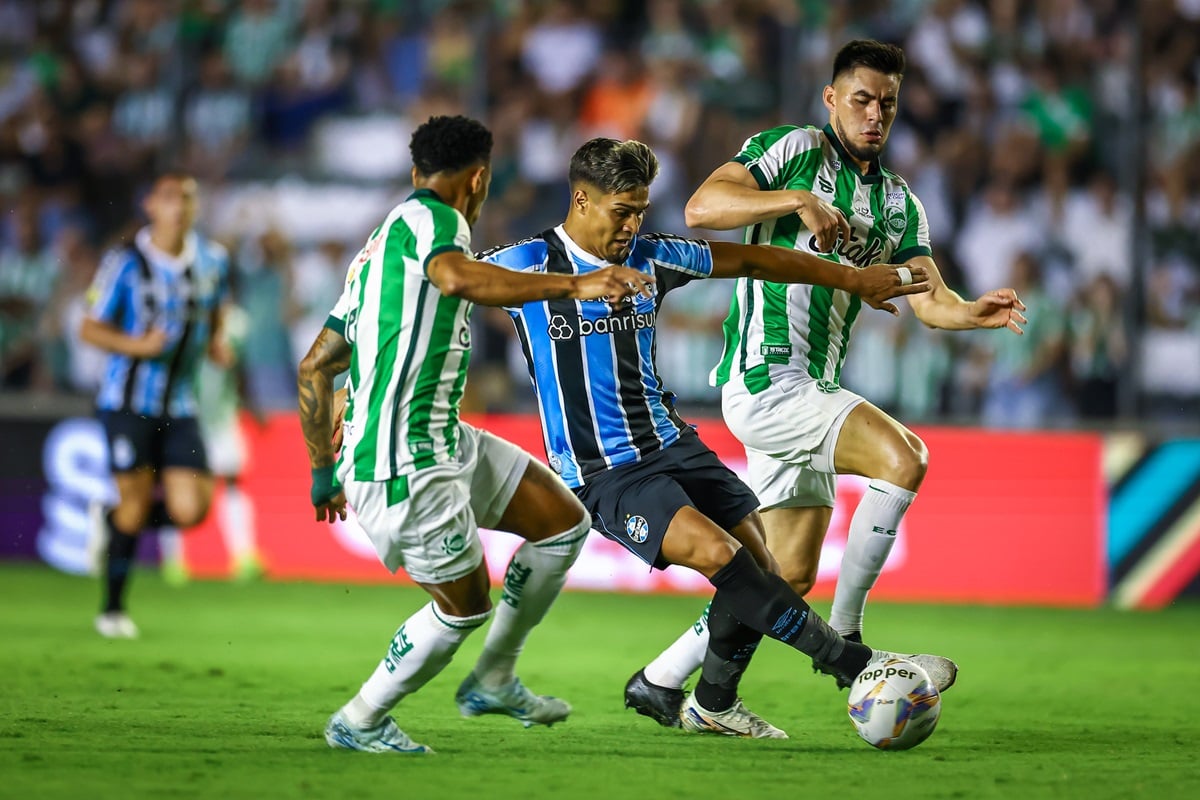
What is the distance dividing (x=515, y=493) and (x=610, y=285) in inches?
40.5

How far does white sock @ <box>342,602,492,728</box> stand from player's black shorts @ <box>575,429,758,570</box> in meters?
0.68

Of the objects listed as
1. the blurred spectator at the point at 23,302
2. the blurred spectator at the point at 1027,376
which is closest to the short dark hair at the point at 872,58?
the blurred spectator at the point at 1027,376

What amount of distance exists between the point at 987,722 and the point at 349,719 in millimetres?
2609

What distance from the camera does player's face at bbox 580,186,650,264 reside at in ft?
19.0

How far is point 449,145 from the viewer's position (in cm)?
545

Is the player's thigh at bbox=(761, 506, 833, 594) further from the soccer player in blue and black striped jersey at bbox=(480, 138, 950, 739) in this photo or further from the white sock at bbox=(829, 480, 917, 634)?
the soccer player in blue and black striped jersey at bbox=(480, 138, 950, 739)

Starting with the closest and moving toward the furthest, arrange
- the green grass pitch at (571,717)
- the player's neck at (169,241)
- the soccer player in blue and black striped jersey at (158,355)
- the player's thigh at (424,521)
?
the green grass pitch at (571,717) < the player's thigh at (424,521) < the soccer player in blue and black striped jersey at (158,355) < the player's neck at (169,241)

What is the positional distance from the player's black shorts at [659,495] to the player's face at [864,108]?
1.41 meters

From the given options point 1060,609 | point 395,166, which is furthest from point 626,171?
point 395,166

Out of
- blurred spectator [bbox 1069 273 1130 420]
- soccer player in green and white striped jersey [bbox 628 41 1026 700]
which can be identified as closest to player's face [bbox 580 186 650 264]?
soccer player in green and white striped jersey [bbox 628 41 1026 700]

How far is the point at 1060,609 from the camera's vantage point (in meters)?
11.2

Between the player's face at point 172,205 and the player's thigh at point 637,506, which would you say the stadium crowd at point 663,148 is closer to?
the player's face at point 172,205

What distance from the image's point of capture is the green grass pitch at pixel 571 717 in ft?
16.2

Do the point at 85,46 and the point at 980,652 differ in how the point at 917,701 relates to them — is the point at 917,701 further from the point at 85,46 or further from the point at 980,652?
the point at 85,46
